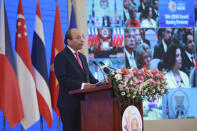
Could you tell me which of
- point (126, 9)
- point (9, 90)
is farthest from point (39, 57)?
point (126, 9)

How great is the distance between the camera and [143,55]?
19.6 feet

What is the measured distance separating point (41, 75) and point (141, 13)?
91.6 inches

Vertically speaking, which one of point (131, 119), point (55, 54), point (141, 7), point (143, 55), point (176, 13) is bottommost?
point (131, 119)

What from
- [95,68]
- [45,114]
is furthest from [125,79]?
[95,68]

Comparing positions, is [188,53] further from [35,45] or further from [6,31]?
[6,31]

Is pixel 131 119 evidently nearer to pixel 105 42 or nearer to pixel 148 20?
pixel 105 42

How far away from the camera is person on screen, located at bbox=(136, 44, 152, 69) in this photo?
19.5 feet

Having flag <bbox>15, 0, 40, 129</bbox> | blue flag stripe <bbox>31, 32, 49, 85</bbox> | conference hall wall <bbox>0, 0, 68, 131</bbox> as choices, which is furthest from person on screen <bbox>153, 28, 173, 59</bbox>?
flag <bbox>15, 0, 40, 129</bbox>

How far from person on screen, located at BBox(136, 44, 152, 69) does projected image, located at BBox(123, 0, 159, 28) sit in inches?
15.1

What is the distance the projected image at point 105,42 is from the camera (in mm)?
5824

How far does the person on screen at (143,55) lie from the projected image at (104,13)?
53cm

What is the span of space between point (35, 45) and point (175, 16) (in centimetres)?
274

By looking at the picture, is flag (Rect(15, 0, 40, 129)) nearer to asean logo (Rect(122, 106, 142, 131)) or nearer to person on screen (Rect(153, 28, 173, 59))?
asean logo (Rect(122, 106, 142, 131))

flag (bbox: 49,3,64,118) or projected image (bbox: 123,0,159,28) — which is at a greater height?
projected image (bbox: 123,0,159,28)
